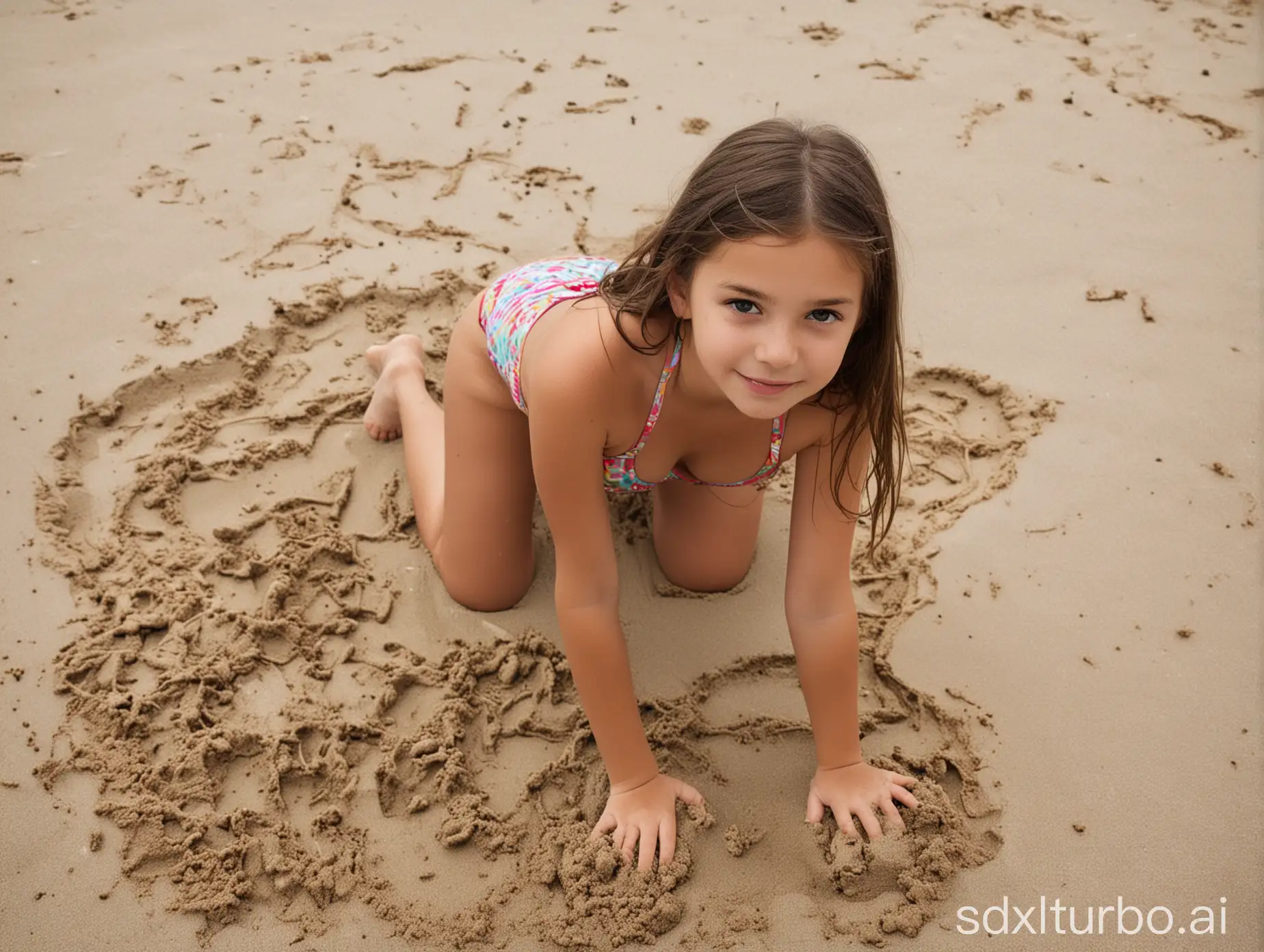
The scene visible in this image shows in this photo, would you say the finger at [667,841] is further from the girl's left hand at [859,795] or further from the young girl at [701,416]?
the girl's left hand at [859,795]

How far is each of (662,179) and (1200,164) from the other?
1758mm

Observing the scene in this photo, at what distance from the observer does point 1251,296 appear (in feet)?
9.71

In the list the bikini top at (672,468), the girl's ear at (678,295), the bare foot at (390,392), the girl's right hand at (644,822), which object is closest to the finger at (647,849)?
the girl's right hand at (644,822)

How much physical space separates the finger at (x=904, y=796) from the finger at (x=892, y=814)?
0.05 ft

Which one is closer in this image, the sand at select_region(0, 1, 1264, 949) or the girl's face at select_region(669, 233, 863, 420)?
the girl's face at select_region(669, 233, 863, 420)

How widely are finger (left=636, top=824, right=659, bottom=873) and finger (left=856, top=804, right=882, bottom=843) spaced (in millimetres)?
341

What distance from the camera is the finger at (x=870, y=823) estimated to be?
1738 millimetres

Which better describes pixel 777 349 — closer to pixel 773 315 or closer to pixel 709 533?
pixel 773 315

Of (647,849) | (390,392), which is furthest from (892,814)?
(390,392)

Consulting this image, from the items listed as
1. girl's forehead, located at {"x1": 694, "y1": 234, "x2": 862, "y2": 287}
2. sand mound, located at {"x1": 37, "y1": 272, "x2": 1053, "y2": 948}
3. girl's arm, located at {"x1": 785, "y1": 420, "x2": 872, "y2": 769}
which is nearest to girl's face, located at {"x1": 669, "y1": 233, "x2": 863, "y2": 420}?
girl's forehead, located at {"x1": 694, "y1": 234, "x2": 862, "y2": 287}

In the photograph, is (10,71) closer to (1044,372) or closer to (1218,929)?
(1044,372)

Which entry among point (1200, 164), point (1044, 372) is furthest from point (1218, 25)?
point (1044, 372)

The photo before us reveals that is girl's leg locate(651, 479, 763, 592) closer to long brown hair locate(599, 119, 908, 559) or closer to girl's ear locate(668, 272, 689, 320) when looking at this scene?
long brown hair locate(599, 119, 908, 559)

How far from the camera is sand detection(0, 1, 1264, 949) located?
1.72m
